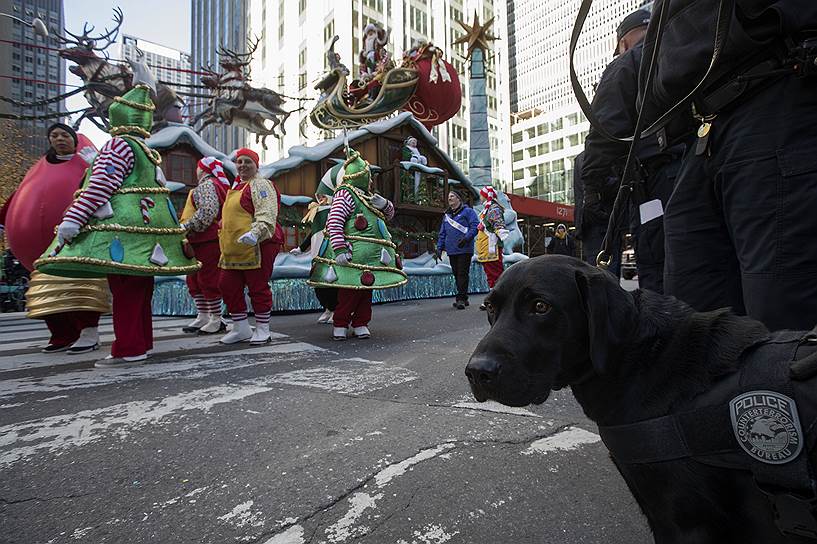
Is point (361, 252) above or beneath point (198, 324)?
above

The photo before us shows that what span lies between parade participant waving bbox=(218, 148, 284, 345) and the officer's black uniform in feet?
10.9

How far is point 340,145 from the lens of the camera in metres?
14.5

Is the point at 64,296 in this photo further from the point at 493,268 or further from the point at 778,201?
the point at 493,268

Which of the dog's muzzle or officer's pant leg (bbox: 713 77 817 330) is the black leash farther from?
the dog's muzzle

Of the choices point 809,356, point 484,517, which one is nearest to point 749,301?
point 809,356

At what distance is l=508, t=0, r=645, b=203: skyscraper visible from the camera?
Answer: 6838 cm

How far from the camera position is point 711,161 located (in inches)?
61.7

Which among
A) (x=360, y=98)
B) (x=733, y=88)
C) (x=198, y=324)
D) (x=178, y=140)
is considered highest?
(x=360, y=98)

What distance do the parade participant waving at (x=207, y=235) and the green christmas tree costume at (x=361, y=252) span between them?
1368 mm

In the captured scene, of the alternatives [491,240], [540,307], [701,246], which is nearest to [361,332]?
[701,246]

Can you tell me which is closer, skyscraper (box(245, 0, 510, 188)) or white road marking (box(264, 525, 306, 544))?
white road marking (box(264, 525, 306, 544))

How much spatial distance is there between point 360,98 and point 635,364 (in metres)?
15.1

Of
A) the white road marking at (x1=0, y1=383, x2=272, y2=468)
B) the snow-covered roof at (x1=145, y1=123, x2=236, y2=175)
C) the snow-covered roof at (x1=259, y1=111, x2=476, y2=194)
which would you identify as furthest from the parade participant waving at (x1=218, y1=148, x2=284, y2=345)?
the snow-covered roof at (x1=145, y1=123, x2=236, y2=175)

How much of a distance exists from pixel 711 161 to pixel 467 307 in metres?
7.16
